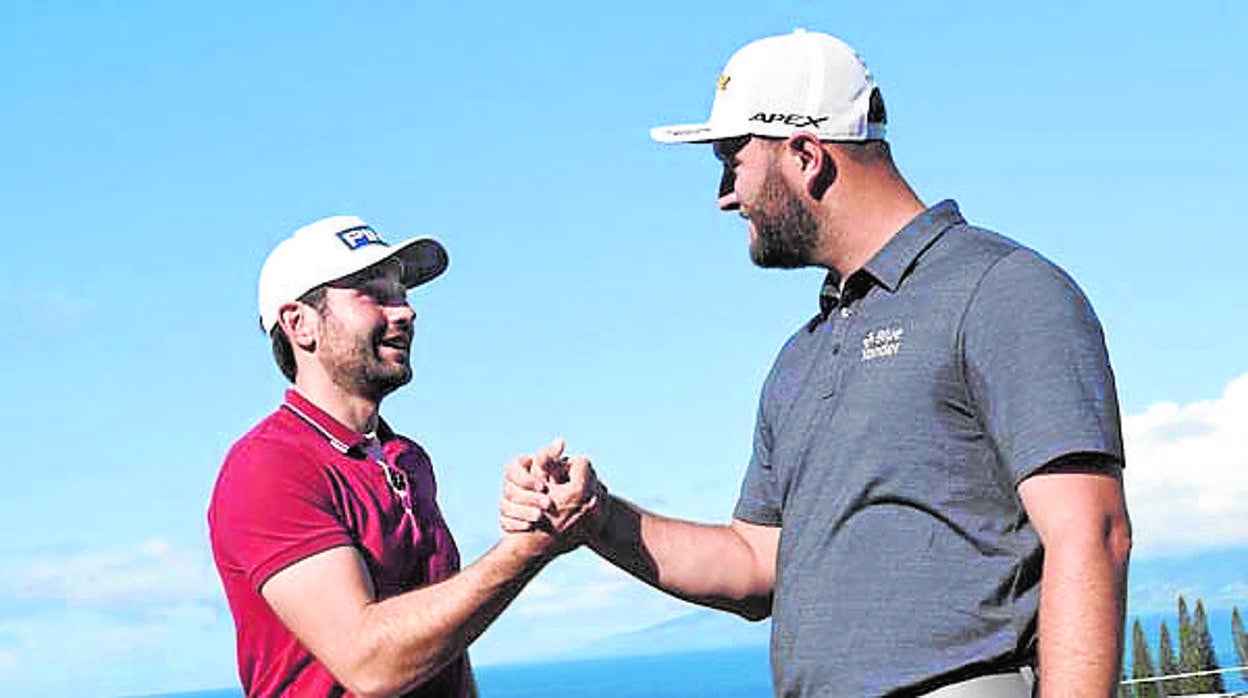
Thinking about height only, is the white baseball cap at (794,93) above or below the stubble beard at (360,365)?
above

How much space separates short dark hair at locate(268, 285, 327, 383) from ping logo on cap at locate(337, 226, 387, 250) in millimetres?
140

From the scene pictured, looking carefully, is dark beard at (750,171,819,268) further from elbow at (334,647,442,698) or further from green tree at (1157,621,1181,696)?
green tree at (1157,621,1181,696)

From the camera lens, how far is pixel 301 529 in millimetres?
4938

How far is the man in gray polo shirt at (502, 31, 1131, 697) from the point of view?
3.74m

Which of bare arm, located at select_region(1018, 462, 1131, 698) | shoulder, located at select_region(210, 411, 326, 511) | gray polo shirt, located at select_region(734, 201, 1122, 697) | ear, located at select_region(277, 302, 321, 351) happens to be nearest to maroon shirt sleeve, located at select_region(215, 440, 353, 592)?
shoulder, located at select_region(210, 411, 326, 511)

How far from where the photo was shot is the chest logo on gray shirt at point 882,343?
4066 millimetres

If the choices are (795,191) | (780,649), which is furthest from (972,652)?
(795,191)

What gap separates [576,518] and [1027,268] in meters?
1.25

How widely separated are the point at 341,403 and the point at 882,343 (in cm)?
170

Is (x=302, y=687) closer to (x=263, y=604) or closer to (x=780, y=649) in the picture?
(x=263, y=604)

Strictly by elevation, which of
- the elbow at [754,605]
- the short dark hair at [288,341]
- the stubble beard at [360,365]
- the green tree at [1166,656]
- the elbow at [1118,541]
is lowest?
the elbow at [1118,541]

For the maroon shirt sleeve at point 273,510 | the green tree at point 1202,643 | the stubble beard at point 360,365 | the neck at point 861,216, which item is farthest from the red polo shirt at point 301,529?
the green tree at point 1202,643

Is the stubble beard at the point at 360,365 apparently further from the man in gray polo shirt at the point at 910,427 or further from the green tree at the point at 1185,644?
the green tree at the point at 1185,644

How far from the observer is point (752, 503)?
4.81m
